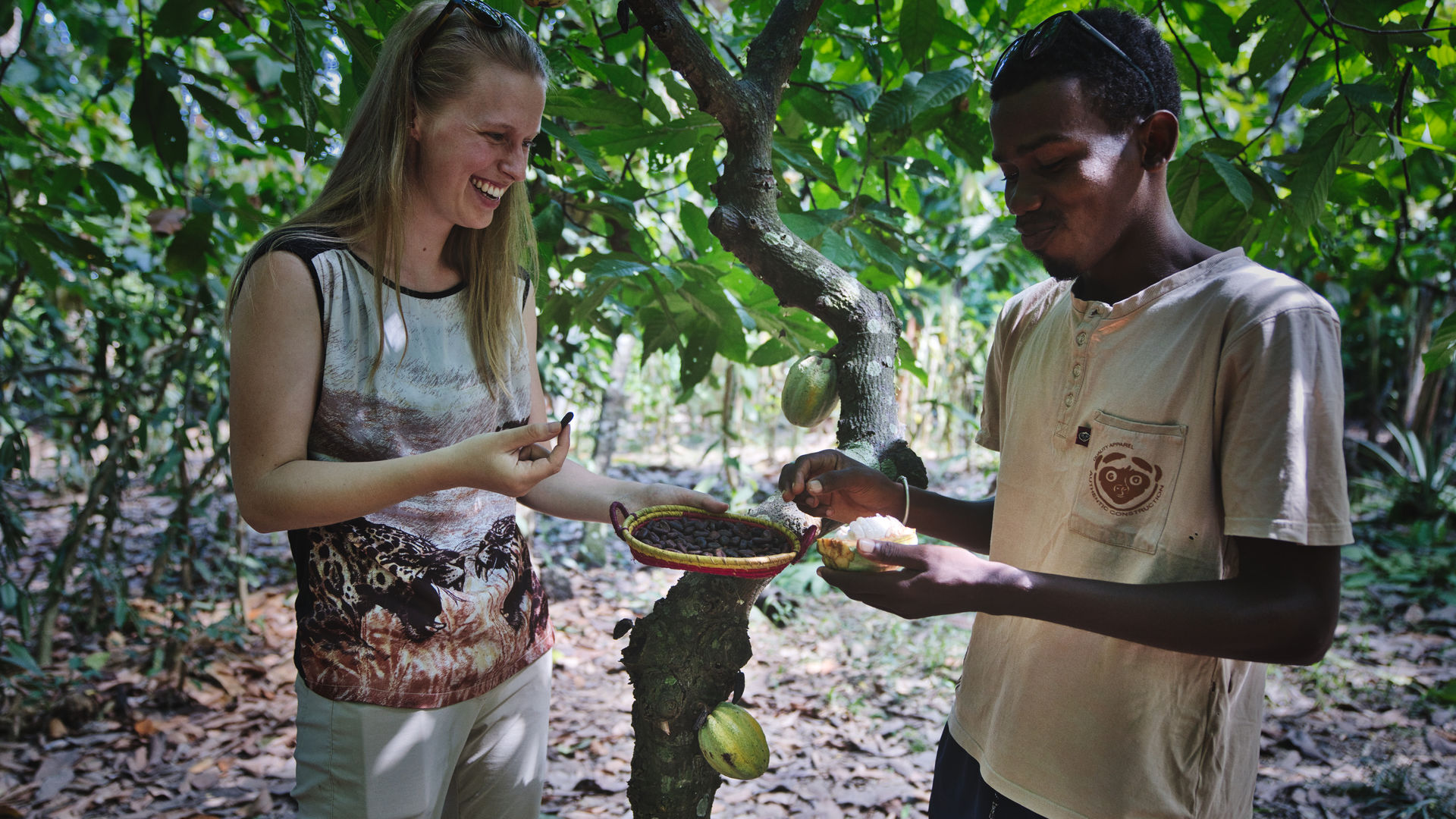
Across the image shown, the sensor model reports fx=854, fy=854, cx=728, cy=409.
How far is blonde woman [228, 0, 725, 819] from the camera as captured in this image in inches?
44.6

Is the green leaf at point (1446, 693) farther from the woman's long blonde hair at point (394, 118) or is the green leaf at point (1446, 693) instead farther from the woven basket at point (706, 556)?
the woman's long blonde hair at point (394, 118)

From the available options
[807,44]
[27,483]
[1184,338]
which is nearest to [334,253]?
[1184,338]

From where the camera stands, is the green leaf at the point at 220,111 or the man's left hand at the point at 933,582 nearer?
the man's left hand at the point at 933,582

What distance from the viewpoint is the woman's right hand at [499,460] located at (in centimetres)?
110

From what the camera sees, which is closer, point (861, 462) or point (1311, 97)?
point (861, 462)

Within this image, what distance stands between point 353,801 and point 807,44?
1900 millimetres

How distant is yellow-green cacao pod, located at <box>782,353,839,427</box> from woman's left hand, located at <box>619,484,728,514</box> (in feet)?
1.01

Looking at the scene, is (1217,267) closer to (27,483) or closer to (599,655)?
(599,655)

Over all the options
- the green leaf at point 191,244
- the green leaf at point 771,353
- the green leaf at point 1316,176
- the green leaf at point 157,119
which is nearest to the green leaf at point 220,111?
the green leaf at point 157,119

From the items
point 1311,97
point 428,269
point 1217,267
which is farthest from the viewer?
point 1311,97

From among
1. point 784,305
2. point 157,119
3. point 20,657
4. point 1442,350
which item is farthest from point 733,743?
point 20,657

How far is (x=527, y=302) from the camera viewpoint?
1.53m

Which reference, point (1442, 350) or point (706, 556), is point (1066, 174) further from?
point (1442, 350)

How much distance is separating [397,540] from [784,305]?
830 mm
